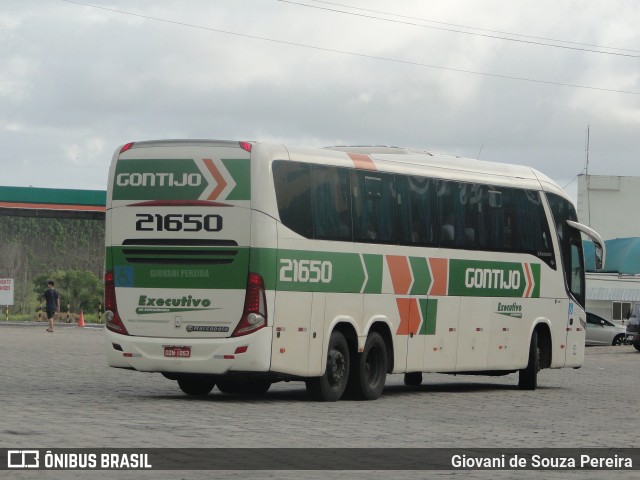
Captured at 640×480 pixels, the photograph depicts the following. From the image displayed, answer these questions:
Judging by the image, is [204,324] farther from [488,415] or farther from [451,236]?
[451,236]

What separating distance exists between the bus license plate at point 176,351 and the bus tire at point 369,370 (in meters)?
2.81

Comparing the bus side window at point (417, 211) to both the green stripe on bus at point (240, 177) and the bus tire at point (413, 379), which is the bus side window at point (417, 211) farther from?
the bus tire at point (413, 379)

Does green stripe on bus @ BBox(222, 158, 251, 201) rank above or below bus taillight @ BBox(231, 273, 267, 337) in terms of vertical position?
above

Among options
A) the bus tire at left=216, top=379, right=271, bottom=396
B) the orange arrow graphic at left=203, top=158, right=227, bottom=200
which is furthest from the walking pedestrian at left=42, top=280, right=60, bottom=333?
the orange arrow graphic at left=203, top=158, right=227, bottom=200

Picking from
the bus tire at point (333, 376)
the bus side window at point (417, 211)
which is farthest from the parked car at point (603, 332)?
the bus tire at point (333, 376)

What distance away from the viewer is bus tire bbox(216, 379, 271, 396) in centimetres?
2191

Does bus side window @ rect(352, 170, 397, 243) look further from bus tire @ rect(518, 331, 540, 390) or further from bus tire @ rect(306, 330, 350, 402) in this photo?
bus tire @ rect(518, 331, 540, 390)

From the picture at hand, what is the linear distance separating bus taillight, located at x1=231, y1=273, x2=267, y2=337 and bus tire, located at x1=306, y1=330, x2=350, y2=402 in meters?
1.51

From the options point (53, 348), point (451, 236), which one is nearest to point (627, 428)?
point (451, 236)

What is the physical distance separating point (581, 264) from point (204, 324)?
405 inches

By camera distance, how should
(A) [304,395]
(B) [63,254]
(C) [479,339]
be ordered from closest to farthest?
(A) [304,395]
(C) [479,339]
(B) [63,254]

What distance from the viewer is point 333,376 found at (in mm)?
20516

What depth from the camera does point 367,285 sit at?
21141mm

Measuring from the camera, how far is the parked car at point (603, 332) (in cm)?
5578
